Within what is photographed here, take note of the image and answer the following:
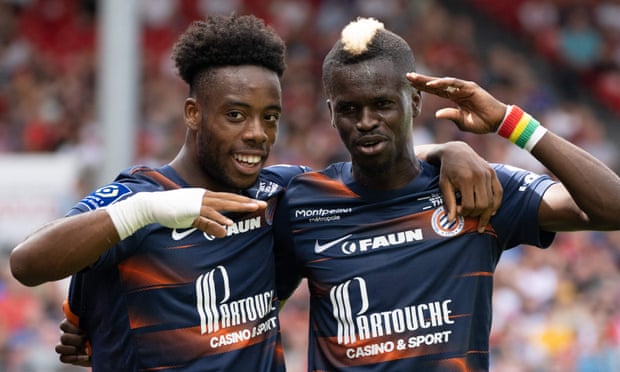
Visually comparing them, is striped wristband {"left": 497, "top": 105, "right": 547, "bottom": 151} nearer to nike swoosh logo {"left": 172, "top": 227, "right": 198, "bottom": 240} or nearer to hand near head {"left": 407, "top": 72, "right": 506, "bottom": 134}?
hand near head {"left": 407, "top": 72, "right": 506, "bottom": 134}

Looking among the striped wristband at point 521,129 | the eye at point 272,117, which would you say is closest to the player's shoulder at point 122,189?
the eye at point 272,117

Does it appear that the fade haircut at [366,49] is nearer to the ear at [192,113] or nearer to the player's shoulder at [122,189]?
the ear at [192,113]

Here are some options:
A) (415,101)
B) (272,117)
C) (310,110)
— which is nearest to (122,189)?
(272,117)

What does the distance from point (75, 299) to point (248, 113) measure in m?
1.01

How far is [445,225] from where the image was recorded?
4199 mm

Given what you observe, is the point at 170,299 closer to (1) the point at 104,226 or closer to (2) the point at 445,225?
(1) the point at 104,226

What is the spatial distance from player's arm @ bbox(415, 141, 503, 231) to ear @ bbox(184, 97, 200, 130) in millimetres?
1001

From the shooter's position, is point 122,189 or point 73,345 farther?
point 73,345

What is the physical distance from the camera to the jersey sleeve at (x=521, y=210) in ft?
13.5

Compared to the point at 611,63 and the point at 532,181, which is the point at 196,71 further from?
the point at 611,63

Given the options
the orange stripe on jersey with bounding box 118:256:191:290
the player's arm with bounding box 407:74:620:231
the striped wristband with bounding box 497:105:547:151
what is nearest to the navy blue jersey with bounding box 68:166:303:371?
the orange stripe on jersey with bounding box 118:256:191:290

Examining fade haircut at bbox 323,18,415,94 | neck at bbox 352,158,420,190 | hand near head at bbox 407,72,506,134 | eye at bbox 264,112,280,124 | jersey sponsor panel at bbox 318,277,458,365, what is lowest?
jersey sponsor panel at bbox 318,277,458,365

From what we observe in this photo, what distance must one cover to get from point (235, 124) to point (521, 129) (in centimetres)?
109

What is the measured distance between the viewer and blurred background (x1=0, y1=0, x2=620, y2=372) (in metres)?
8.66
